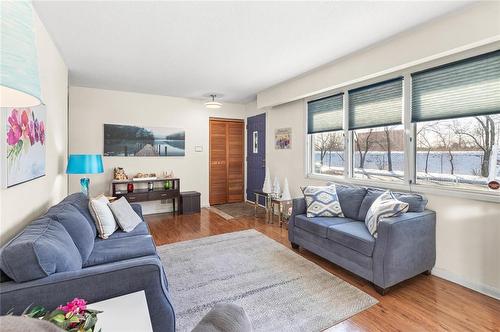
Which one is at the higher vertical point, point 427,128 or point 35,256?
point 427,128

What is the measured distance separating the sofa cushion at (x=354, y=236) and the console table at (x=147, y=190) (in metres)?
3.33

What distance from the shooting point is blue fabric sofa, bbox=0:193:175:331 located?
1212 millimetres

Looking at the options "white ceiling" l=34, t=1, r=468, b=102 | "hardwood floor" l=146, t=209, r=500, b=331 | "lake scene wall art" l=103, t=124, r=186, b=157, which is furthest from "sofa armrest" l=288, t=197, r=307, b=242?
"lake scene wall art" l=103, t=124, r=186, b=157

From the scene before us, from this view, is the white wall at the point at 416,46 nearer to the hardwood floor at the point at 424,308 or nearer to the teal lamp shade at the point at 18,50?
the hardwood floor at the point at 424,308

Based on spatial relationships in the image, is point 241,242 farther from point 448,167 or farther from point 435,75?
point 435,75

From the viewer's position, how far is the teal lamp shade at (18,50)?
1.67ft

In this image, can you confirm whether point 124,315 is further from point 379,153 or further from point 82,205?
point 379,153

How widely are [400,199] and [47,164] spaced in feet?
12.1

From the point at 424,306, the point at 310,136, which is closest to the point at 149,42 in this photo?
the point at 310,136

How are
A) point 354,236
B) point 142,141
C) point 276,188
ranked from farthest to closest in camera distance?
point 142,141
point 276,188
point 354,236

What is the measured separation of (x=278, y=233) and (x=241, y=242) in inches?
28.3

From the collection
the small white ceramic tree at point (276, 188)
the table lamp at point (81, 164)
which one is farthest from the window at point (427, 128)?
the table lamp at point (81, 164)

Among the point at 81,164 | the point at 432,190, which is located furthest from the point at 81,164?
the point at 432,190

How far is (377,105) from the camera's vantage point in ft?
10.6
